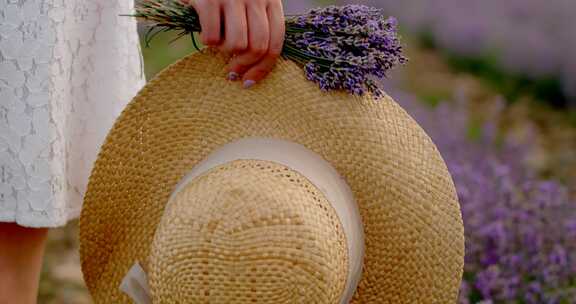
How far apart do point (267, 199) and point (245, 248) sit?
0.09 m

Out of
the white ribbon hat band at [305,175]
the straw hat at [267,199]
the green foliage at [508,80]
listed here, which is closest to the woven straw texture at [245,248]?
the straw hat at [267,199]

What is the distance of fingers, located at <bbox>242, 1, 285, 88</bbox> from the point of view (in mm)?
1748

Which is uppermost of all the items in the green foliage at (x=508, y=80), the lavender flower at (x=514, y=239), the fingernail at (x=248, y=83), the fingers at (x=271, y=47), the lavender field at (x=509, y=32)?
the fingers at (x=271, y=47)

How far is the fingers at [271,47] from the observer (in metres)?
1.75

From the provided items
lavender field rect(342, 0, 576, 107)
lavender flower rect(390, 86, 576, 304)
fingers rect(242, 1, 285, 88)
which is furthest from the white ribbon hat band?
lavender field rect(342, 0, 576, 107)

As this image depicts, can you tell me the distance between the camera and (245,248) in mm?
1500

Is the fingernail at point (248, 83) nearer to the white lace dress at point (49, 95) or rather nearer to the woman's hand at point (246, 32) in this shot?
the woman's hand at point (246, 32)

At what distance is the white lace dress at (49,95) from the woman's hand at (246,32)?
1.07 feet

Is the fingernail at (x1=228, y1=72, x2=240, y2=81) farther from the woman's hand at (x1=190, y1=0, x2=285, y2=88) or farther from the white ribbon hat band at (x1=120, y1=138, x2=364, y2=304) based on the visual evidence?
the white ribbon hat band at (x1=120, y1=138, x2=364, y2=304)

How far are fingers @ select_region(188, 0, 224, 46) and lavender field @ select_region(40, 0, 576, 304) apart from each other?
3.76ft

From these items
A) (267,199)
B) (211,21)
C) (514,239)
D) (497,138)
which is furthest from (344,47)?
(497,138)

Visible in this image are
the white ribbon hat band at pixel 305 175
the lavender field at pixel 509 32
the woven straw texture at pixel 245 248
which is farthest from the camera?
the lavender field at pixel 509 32

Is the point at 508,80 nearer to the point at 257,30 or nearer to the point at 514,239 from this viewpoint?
the point at 514,239

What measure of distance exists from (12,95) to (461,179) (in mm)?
1796
